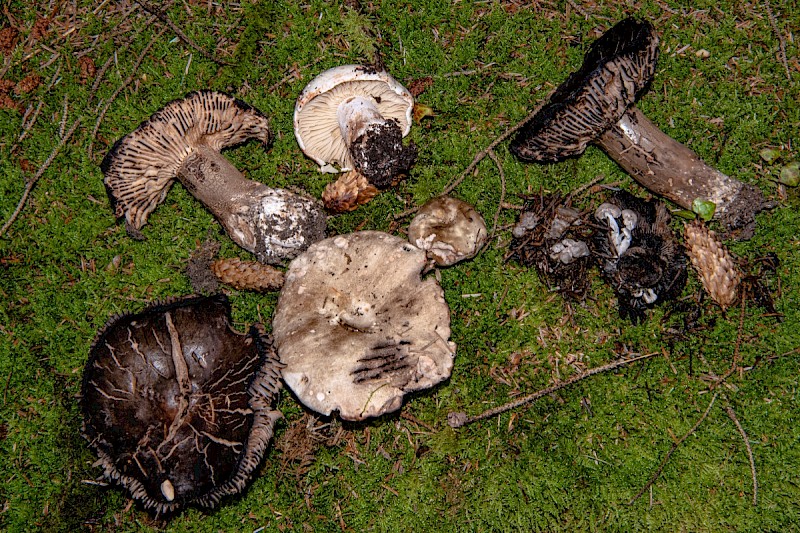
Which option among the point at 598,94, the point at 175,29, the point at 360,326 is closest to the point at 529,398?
the point at 360,326

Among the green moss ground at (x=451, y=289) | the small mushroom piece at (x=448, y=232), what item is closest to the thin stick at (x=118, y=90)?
the green moss ground at (x=451, y=289)

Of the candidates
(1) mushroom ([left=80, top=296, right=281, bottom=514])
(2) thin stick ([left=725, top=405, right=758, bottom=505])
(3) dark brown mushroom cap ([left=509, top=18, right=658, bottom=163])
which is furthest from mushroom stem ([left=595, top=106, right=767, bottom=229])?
(1) mushroom ([left=80, top=296, right=281, bottom=514])

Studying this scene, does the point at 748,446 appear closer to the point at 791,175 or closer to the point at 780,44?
the point at 791,175

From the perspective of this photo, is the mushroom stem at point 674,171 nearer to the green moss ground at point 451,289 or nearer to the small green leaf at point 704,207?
the small green leaf at point 704,207

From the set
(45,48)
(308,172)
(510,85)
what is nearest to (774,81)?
(510,85)

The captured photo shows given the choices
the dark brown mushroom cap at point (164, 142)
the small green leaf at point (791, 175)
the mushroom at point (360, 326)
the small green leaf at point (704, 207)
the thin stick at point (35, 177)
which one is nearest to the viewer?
the mushroom at point (360, 326)

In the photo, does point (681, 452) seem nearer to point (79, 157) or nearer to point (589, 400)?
point (589, 400)

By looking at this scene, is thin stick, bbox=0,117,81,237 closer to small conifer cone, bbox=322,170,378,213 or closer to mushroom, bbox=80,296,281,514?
mushroom, bbox=80,296,281,514
